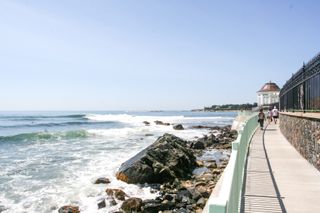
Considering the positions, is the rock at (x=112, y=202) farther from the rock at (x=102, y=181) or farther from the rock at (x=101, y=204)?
the rock at (x=102, y=181)

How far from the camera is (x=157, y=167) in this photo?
14.6 metres

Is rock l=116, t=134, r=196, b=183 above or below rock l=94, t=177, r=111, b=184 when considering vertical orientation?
above

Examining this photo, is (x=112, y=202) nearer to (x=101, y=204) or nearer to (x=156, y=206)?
(x=101, y=204)

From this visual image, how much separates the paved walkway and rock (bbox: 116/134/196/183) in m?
3.58

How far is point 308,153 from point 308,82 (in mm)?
2209

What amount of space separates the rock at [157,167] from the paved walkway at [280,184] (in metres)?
3.58

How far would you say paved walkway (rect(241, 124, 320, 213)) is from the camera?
255 inches

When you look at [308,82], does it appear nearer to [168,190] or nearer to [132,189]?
[168,190]

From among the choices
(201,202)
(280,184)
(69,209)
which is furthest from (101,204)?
(280,184)

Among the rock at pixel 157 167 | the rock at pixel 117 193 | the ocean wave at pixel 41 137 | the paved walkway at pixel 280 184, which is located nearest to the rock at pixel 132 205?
the rock at pixel 117 193

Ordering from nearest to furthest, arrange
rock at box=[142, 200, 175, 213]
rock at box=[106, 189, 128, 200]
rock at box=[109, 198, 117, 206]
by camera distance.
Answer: rock at box=[142, 200, 175, 213]
rock at box=[109, 198, 117, 206]
rock at box=[106, 189, 128, 200]

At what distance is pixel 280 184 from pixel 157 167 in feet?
23.0

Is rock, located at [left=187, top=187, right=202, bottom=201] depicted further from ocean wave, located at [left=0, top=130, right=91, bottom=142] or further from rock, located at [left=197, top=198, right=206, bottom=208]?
ocean wave, located at [left=0, top=130, right=91, bottom=142]

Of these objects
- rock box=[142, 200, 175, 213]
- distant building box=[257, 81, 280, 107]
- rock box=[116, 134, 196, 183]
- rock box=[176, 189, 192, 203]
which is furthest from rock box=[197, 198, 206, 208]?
distant building box=[257, 81, 280, 107]
